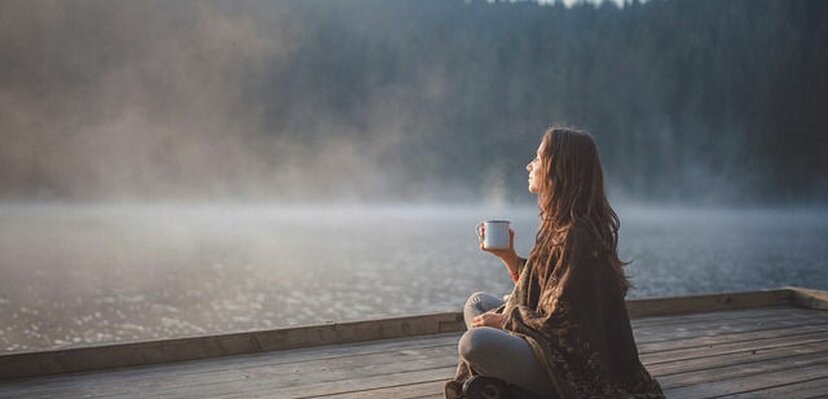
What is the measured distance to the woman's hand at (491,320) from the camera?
1.87m

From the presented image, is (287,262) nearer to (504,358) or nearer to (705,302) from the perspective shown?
(705,302)

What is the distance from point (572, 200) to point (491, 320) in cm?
41

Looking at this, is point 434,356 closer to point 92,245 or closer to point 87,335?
point 87,335

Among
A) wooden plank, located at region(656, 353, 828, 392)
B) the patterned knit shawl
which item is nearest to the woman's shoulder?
the patterned knit shawl

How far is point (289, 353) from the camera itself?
2756 millimetres

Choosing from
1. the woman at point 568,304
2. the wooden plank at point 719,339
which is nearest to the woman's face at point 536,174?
the woman at point 568,304

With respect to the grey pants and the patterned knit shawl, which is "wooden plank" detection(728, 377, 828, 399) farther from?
the grey pants

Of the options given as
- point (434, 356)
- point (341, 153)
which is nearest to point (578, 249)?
point (434, 356)

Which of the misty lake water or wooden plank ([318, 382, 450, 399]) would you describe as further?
the misty lake water

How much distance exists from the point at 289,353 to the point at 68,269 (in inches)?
1720

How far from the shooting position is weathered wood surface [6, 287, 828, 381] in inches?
95.7

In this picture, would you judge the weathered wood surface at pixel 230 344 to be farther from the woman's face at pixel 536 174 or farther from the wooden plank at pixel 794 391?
the woman's face at pixel 536 174

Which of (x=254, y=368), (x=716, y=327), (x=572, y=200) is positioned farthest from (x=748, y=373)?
(x=254, y=368)

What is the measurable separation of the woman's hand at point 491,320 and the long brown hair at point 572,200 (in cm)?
19
